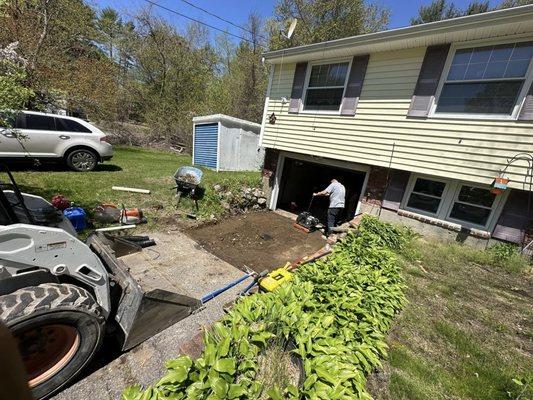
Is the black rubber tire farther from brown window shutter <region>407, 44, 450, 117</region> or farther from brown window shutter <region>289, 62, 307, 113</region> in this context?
brown window shutter <region>407, 44, 450, 117</region>

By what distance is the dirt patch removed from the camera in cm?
568

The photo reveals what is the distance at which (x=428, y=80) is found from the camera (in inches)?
229

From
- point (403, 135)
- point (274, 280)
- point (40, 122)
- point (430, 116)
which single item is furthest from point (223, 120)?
point (274, 280)

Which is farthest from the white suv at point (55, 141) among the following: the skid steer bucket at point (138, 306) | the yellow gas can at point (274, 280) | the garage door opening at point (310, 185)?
the yellow gas can at point (274, 280)

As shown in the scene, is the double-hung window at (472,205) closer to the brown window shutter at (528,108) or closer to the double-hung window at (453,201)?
the double-hung window at (453,201)

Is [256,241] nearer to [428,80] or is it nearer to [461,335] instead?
[461,335]

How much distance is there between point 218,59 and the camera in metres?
24.4

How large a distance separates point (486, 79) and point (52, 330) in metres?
8.27

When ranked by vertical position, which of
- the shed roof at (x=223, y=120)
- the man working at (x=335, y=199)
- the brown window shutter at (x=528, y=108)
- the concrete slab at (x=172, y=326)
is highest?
the brown window shutter at (x=528, y=108)

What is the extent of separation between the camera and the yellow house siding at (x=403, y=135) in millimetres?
5176

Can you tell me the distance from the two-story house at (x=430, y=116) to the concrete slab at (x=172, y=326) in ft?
15.3

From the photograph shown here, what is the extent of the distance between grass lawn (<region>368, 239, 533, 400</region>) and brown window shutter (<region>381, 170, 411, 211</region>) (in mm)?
1911

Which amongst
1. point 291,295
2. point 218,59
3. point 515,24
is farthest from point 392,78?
point 218,59

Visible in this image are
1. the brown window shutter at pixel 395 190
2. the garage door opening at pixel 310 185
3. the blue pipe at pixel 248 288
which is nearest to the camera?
the blue pipe at pixel 248 288
